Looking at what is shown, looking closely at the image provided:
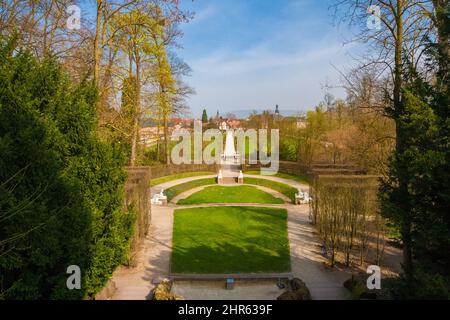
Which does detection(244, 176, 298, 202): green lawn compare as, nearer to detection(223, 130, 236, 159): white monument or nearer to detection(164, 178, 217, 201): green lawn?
detection(164, 178, 217, 201): green lawn

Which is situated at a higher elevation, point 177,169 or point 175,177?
point 177,169

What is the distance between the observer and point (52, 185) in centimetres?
712

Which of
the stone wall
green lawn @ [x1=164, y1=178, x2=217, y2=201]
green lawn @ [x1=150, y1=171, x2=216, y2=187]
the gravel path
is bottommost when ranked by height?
the gravel path

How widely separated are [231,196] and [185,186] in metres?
5.34

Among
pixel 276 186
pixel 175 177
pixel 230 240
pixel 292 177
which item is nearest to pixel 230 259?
pixel 230 240

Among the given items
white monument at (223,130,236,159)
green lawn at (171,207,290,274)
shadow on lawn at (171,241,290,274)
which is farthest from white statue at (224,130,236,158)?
shadow on lawn at (171,241,290,274)

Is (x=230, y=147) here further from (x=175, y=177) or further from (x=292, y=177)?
(x=292, y=177)

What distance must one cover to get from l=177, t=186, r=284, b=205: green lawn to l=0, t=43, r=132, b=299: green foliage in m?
16.3

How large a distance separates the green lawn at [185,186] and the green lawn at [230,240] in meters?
4.94

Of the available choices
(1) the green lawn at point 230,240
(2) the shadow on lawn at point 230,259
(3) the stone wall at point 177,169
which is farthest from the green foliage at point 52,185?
(3) the stone wall at point 177,169

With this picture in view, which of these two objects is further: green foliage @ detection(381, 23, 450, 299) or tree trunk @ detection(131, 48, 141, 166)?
tree trunk @ detection(131, 48, 141, 166)

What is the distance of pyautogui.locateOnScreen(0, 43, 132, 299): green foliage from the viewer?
20.0 ft
